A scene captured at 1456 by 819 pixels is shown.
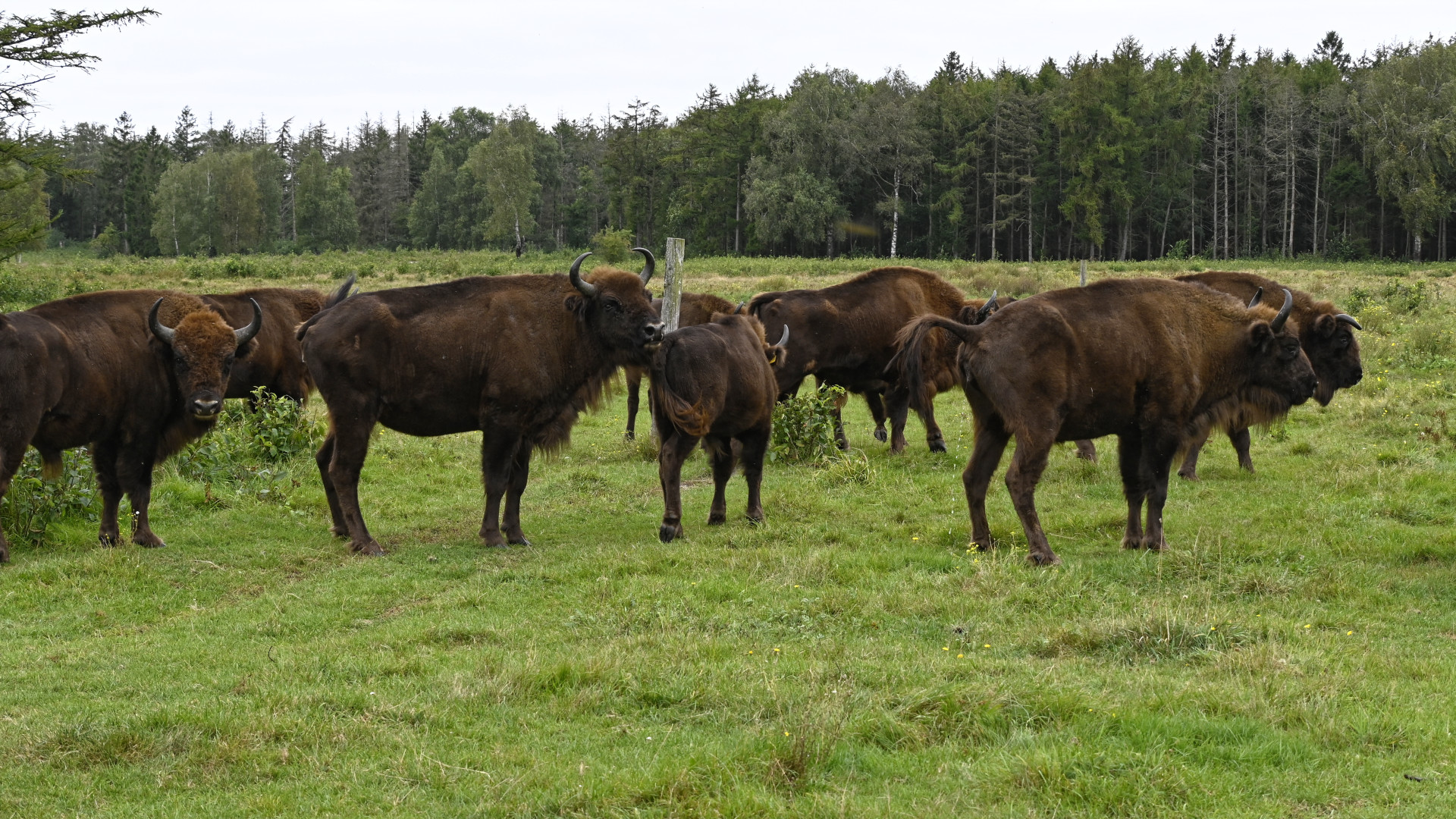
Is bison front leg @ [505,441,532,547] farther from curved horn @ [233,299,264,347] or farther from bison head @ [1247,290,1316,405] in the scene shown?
bison head @ [1247,290,1316,405]

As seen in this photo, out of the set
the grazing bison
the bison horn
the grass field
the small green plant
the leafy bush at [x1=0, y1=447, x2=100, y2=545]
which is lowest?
the grass field

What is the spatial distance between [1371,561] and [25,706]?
8.87 meters

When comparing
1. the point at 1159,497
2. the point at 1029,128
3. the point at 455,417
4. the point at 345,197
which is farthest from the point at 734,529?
the point at 345,197

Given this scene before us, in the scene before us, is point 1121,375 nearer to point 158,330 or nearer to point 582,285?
point 582,285

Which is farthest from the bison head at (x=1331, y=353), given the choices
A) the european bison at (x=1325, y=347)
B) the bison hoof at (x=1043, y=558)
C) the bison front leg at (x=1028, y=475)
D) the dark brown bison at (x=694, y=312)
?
A: the dark brown bison at (x=694, y=312)

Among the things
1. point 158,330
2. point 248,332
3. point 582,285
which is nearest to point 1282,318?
point 582,285

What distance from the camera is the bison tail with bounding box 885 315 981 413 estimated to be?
9266 mm

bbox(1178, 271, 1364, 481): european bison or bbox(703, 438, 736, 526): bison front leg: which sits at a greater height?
bbox(1178, 271, 1364, 481): european bison

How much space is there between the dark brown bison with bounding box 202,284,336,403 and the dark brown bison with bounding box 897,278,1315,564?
8404 millimetres

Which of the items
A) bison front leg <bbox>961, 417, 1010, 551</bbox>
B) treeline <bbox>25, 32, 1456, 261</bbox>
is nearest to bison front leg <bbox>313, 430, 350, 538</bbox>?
bison front leg <bbox>961, 417, 1010, 551</bbox>

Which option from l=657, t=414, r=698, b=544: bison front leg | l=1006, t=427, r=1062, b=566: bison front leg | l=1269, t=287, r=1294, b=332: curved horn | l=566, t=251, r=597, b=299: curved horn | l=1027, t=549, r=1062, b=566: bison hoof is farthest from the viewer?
l=566, t=251, r=597, b=299: curved horn

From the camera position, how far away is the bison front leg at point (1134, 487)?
31.5 feet

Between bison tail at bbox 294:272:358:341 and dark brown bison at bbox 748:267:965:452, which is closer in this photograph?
bison tail at bbox 294:272:358:341

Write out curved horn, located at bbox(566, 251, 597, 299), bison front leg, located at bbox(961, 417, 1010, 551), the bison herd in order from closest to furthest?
the bison herd, bison front leg, located at bbox(961, 417, 1010, 551), curved horn, located at bbox(566, 251, 597, 299)
